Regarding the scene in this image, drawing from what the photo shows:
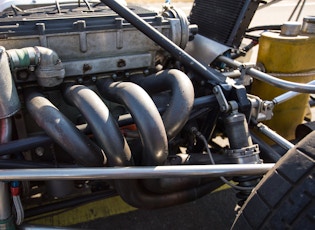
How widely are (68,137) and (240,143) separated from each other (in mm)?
718

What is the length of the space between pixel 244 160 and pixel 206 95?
37 cm

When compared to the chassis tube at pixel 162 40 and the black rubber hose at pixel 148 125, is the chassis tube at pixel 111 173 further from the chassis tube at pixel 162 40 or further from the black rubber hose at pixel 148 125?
the chassis tube at pixel 162 40

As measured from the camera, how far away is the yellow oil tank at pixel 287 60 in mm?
1947

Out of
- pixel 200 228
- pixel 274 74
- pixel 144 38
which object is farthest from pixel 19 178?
pixel 274 74

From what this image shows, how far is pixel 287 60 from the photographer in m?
1.96

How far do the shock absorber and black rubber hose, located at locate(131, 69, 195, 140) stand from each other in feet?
0.71

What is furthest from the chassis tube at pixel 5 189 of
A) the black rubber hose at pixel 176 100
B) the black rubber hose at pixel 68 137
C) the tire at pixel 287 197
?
the tire at pixel 287 197


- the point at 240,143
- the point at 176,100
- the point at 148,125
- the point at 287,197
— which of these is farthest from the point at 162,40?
the point at 287,197

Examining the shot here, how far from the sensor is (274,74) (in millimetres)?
2004

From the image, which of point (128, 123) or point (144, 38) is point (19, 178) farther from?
point (144, 38)

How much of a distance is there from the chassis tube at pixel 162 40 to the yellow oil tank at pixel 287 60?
22.3 inches

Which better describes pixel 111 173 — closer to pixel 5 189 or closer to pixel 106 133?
pixel 106 133

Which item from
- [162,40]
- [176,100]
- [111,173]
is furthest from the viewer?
[162,40]

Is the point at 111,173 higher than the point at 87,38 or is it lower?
lower
